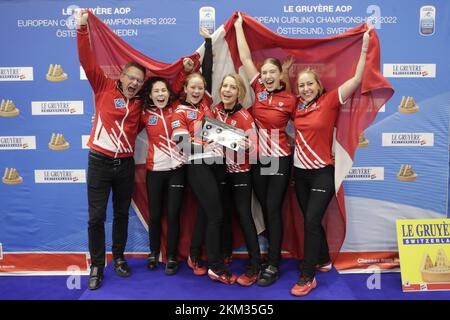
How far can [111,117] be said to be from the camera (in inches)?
116

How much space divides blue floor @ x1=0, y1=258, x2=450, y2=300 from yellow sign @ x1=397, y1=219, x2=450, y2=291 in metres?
0.09

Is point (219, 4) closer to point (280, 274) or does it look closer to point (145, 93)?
point (145, 93)

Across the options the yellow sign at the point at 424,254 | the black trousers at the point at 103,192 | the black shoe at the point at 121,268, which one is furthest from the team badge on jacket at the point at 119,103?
the yellow sign at the point at 424,254

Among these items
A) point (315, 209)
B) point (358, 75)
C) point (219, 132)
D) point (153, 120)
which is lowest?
point (315, 209)

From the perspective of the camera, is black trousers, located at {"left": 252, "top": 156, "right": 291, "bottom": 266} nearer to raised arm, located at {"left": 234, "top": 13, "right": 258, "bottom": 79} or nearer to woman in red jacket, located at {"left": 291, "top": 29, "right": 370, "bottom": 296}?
woman in red jacket, located at {"left": 291, "top": 29, "right": 370, "bottom": 296}

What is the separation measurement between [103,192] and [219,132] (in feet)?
3.48

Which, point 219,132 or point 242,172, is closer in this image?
point 219,132

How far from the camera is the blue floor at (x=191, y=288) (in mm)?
2855

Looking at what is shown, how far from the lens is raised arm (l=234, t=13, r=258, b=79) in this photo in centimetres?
314

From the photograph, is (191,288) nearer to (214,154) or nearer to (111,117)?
(214,154)

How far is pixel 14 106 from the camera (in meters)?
3.51

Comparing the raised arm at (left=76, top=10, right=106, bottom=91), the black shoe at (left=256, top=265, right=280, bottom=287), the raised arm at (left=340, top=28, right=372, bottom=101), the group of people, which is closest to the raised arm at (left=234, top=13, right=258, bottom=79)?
the group of people

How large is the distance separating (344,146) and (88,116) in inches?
93.3

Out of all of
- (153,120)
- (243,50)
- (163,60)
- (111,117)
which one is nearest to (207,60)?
(243,50)
